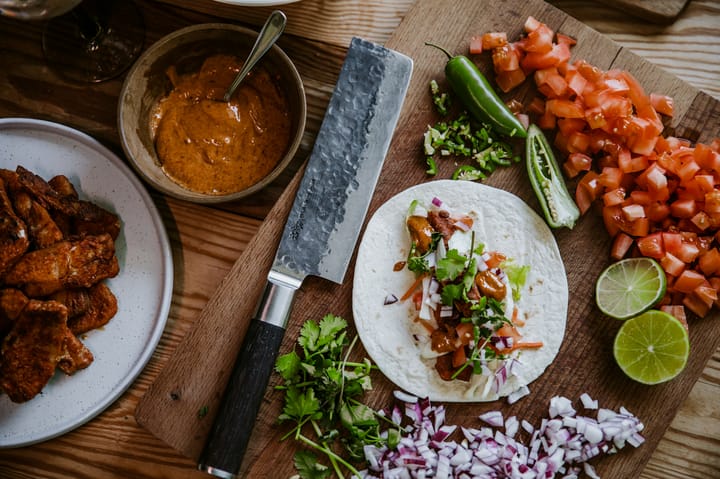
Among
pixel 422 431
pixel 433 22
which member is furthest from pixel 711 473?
pixel 433 22

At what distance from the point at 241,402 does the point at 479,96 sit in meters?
1.77

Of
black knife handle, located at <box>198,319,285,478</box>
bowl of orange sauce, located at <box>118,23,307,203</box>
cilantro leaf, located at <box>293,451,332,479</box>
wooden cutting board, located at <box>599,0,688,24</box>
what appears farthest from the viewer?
wooden cutting board, located at <box>599,0,688,24</box>

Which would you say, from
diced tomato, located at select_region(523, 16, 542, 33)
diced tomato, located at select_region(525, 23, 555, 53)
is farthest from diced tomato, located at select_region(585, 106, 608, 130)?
diced tomato, located at select_region(523, 16, 542, 33)

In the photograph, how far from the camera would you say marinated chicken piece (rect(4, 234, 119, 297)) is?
2816 mm

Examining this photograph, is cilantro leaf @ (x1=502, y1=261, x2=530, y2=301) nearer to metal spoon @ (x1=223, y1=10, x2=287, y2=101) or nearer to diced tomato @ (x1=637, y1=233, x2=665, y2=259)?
diced tomato @ (x1=637, y1=233, x2=665, y2=259)

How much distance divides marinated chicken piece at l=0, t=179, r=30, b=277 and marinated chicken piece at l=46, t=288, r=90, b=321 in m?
0.25

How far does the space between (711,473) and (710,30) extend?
7.38 ft

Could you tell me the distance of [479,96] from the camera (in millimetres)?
2930

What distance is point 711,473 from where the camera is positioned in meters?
3.13

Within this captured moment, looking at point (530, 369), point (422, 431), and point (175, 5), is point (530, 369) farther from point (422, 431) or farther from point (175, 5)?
point (175, 5)

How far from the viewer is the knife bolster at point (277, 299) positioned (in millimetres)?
2826

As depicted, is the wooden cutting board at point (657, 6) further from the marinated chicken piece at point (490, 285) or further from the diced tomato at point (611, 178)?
the marinated chicken piece at point (490, 285)

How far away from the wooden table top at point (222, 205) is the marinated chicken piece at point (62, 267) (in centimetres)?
40

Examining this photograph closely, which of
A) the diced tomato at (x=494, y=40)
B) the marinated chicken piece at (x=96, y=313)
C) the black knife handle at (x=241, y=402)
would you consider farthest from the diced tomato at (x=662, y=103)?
the marinated chicken piece at (x=96, y=313)
